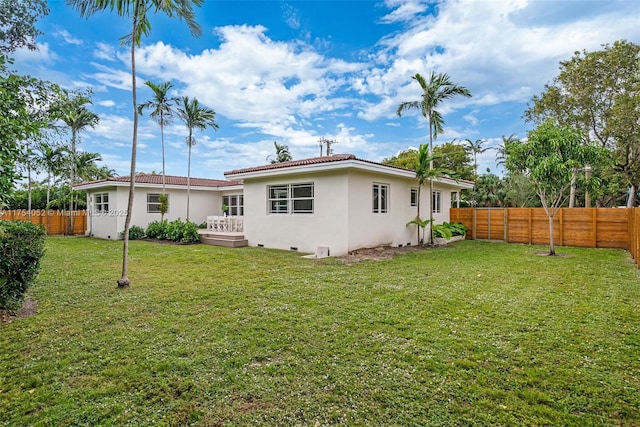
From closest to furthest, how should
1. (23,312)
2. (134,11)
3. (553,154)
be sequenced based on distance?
(23,312) < (134,11) < (553,154)

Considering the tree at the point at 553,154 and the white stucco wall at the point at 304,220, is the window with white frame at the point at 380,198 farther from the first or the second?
the tree at the point at 553,154

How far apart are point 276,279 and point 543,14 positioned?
10.8 meters

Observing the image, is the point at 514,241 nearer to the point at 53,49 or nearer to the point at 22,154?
the point at 22,154

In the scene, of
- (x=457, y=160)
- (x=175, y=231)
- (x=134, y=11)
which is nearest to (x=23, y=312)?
(x=134, y=11)

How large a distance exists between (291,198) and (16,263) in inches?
321

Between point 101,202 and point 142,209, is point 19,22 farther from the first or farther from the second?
point 101,202

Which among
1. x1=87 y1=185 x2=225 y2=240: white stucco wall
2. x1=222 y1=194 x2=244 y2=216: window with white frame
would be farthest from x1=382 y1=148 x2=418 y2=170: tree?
x1=87 y1=185 x2=225 y2=240: white stucco wall

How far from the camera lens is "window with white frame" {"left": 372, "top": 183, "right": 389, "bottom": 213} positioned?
11.9 metres

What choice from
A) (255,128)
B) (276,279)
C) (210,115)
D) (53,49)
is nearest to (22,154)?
(276,279)

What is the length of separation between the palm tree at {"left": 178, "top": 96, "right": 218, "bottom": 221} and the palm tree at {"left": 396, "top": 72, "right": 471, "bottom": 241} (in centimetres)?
1024

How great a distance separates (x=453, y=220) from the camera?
17031 millimetres

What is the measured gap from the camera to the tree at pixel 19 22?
6668mm

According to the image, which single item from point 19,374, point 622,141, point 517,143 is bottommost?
point 19,374

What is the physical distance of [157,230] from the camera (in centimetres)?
1612
